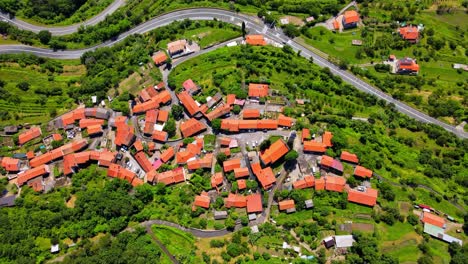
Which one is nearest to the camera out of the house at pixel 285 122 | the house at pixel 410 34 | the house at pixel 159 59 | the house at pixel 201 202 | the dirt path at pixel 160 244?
the dirt path at pixel 160 244

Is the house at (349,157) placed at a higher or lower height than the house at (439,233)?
higher

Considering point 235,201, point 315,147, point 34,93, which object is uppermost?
point 34,93

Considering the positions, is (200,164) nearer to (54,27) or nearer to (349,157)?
(349,157)

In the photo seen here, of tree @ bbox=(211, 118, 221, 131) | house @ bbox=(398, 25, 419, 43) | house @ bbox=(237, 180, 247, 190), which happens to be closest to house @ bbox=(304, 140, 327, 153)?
house @ bbox=(237, 180, 247, 190)

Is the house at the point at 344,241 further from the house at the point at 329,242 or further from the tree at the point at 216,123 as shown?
the tree at the point at 216,123

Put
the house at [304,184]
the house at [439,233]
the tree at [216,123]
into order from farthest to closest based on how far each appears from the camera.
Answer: the tree at [216,123] < the house at [304,184] < the house at [439,233]

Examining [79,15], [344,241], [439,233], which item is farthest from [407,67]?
[79,15]

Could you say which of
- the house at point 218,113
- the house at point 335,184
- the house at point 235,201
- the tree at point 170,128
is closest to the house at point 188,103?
the house at point 218,113
